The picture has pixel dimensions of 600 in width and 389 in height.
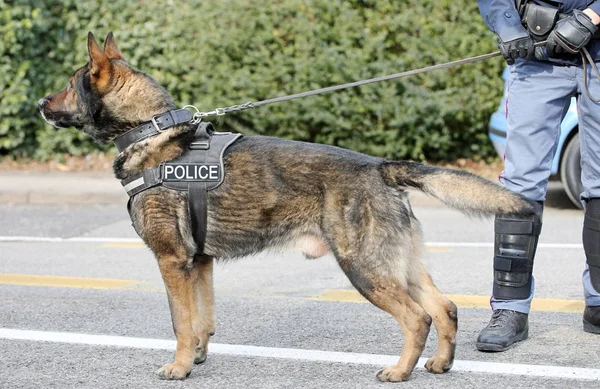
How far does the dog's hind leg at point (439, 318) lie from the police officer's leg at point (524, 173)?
40cm

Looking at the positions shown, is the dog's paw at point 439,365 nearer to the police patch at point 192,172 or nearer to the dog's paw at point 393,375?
the dog's paw at point 393,375

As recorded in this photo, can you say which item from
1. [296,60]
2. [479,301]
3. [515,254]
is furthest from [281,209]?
[296,60]

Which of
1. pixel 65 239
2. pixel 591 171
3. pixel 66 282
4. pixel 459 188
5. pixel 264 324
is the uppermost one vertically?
pixel 459 188

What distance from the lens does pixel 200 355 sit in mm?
4652

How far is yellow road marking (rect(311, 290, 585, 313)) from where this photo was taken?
222 inches

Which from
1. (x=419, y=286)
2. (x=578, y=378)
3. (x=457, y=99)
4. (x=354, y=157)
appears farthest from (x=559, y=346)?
(x=457, y=99)

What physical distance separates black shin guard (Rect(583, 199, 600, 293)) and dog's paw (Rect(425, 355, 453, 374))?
95 centimetres

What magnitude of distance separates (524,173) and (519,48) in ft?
2.03

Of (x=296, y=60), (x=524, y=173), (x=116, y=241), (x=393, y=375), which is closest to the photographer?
(x=393, y=375)

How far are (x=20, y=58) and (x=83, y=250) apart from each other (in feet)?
15.8

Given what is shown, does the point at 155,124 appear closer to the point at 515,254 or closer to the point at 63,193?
the point at 515,254

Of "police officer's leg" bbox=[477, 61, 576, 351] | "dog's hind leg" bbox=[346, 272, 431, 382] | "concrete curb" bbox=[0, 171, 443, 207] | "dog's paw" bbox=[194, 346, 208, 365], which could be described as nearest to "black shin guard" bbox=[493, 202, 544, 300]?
"police officer's leg" bbox=[477, 61, 576, 351]

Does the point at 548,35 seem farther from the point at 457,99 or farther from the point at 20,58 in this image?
the point at 20,58

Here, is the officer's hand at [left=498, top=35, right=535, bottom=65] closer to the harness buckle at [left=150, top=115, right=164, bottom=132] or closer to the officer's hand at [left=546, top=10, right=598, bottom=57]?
the officer's hand at [left=546, top=10, right=598, bottom=57]
